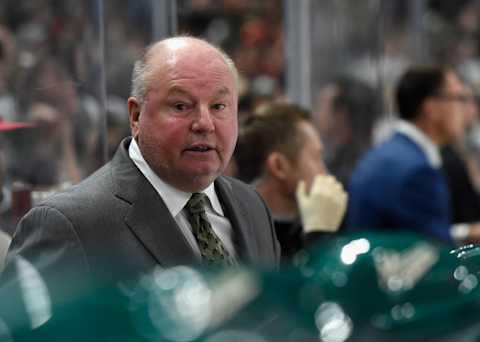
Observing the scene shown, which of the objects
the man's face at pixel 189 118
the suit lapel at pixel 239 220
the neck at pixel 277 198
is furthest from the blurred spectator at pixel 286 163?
the man's face at pixel 189 118

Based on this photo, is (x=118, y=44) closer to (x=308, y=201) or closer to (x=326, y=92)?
(x=308, y=201)

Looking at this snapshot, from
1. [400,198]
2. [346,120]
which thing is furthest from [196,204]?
[346,120]

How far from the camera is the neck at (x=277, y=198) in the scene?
4637 millimetres

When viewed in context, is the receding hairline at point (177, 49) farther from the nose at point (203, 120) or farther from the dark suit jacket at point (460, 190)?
the dark suit jacket at point (460, 190)

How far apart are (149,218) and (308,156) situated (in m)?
2.41

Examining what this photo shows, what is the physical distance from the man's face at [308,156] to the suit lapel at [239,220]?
198 cm

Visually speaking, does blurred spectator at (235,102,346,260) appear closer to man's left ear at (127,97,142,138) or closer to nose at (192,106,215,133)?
man's left ear at (127,97,142,138)

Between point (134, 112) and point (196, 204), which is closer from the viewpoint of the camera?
point (196, 204)

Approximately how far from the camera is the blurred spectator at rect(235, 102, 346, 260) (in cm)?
462

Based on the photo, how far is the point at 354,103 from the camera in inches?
291

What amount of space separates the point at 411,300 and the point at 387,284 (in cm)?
2

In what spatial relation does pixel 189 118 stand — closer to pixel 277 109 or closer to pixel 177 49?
pixel 177 49

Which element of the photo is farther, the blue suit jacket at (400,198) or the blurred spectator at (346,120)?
the blurred spectator at (346,120)

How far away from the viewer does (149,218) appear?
2408mm
